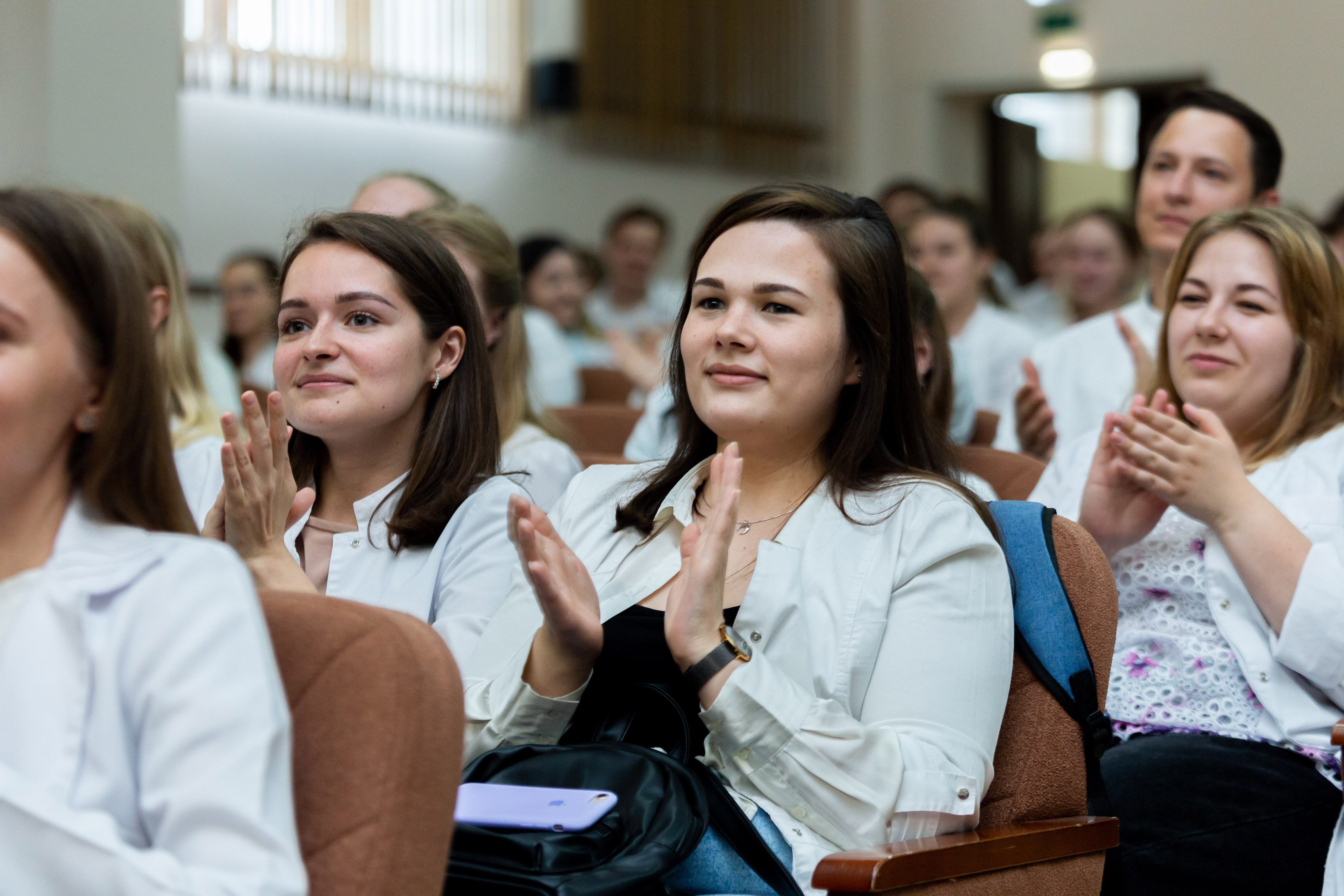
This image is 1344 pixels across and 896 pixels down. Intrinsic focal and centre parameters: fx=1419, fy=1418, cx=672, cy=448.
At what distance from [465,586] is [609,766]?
22.9 inches

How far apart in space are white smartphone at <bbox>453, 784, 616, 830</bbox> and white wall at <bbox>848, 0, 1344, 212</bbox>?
639 cm

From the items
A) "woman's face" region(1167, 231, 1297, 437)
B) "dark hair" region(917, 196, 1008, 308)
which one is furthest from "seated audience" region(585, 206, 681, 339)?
"woman's face" region(1167, 231, 1297, 437)

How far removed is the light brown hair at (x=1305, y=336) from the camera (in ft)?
7.44

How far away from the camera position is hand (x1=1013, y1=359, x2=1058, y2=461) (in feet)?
9.82

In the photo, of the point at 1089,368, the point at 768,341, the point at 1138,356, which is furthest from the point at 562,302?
the point at 768,341

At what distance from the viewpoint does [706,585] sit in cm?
158

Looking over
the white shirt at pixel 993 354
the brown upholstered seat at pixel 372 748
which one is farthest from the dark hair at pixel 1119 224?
the brown upholstered seat at pixel 372 748

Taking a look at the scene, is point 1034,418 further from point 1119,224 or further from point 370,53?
point 370,53

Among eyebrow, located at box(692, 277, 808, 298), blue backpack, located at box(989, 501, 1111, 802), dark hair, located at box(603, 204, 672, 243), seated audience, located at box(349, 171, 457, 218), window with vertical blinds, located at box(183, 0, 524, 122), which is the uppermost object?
window with vertical blinds, located at box(183, 0, 524, 122)

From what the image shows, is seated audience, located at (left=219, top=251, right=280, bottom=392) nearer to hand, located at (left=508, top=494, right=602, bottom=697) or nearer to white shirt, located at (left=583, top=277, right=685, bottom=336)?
white shirt, located at (left=583, top=277, right=685, bottom=336)

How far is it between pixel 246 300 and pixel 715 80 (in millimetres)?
3811

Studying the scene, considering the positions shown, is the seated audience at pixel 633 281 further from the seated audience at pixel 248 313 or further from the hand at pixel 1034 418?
the hand at pixel 1034 418

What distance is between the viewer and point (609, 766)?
1.52 metres

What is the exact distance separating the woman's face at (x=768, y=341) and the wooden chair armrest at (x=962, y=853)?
1.89 ft
